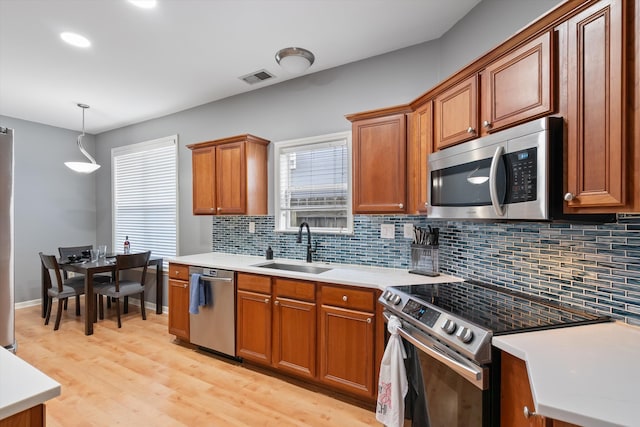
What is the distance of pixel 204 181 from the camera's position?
3.52 meters

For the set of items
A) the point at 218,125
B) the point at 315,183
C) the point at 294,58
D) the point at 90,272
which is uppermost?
the point at 294,58

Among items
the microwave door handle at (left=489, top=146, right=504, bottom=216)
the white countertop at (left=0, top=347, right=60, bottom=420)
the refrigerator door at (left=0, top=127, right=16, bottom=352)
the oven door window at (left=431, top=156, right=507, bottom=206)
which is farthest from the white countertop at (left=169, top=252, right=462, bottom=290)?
the white countertop at (left=0, top=347, right=60, bottom=420)

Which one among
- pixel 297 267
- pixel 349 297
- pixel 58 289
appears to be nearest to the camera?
pixel 349 297

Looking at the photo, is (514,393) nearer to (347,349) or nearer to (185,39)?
(347,349)

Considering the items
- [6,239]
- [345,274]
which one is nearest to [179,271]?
[6,239]

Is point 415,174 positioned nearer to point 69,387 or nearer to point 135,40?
point 135,40

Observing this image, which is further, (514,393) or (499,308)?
(499,308)

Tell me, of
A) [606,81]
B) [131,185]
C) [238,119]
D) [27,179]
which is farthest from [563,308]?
[27,179]

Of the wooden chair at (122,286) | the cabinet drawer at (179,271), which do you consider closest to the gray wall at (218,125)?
the wooden chair at (122,286)

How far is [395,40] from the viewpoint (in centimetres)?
257

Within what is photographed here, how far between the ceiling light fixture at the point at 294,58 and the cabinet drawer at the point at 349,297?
196 cm

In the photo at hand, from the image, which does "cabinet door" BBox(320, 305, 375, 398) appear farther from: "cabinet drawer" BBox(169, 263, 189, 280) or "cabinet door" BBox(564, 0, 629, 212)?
"cabinet drawer" BBox(169, 263, 189, 280)

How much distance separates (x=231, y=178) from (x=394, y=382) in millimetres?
2451

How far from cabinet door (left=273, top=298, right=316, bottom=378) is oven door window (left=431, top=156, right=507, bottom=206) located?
1237mm
